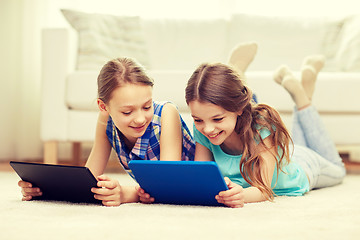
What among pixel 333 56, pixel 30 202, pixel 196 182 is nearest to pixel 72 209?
pixel 30 202

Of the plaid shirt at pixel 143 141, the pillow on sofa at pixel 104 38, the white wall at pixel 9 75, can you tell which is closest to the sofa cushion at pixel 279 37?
the pillow on sofa at pixel 104 38

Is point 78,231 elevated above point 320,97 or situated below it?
below

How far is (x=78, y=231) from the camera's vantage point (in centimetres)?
91

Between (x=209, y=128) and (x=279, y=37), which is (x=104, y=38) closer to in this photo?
(x=279, y=37)

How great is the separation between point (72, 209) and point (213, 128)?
1.37 feet

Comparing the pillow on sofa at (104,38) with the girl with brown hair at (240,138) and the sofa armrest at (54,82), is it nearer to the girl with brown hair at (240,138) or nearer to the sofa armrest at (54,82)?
the sofa armrest at (54,82)

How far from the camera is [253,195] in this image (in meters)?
1.31

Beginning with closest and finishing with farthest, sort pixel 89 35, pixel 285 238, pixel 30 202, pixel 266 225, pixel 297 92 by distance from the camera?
1. pixel 285 238
2. pixel 266 225
3. pixel 30 202
4. pixel 297 92
5. pixel 89 35

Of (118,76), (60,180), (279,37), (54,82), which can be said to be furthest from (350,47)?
(60,180)

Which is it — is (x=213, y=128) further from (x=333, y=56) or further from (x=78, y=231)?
(x=333, y=56)

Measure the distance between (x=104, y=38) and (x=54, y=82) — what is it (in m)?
0.59

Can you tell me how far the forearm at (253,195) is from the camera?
1297 mm

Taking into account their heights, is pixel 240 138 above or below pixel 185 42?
below

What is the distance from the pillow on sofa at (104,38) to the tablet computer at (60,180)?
155 centimetres
